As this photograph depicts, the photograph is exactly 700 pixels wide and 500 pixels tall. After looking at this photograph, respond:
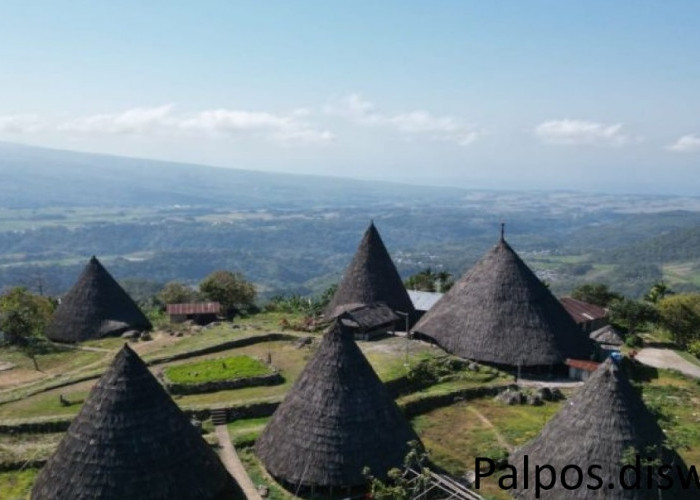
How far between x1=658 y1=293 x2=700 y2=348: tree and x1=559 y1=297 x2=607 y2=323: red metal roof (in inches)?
193

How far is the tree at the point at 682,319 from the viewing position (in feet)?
Result: 167

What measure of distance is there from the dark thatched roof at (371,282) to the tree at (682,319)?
21.9 metres

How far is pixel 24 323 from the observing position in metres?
43.6

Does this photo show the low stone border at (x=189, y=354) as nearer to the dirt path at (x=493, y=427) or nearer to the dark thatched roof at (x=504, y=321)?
the dark thatched roof at (x=504, y=321)

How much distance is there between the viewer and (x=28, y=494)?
21641 mm

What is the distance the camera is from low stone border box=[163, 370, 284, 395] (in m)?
31.6

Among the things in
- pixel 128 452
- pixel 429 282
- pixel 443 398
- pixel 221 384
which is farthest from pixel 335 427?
pixel 429 282

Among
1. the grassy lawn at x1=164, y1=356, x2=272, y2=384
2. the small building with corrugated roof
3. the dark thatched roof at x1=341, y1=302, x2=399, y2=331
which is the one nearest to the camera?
the grassy lawn at x1=164, y1=356, x2=272, y2=384

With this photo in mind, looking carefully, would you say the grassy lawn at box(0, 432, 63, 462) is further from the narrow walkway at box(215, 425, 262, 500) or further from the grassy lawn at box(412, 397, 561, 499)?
the grassy lawn at box(412, 397, 561, 499)

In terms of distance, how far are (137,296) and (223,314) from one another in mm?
98750

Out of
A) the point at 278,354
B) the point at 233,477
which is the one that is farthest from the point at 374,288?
the point at 233,477

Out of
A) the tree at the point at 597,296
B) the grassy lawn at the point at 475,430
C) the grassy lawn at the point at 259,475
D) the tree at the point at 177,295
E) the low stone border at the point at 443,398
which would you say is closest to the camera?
the grassy lawn at the point at 259,475

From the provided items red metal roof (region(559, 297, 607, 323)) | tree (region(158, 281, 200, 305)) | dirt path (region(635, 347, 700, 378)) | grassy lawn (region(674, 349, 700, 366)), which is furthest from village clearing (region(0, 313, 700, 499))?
tree (region(158, 281, 200, 305))

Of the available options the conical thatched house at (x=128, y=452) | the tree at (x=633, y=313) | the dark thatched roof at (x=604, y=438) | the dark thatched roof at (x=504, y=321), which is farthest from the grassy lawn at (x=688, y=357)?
the conical thatched house at (x=128, y=452)
